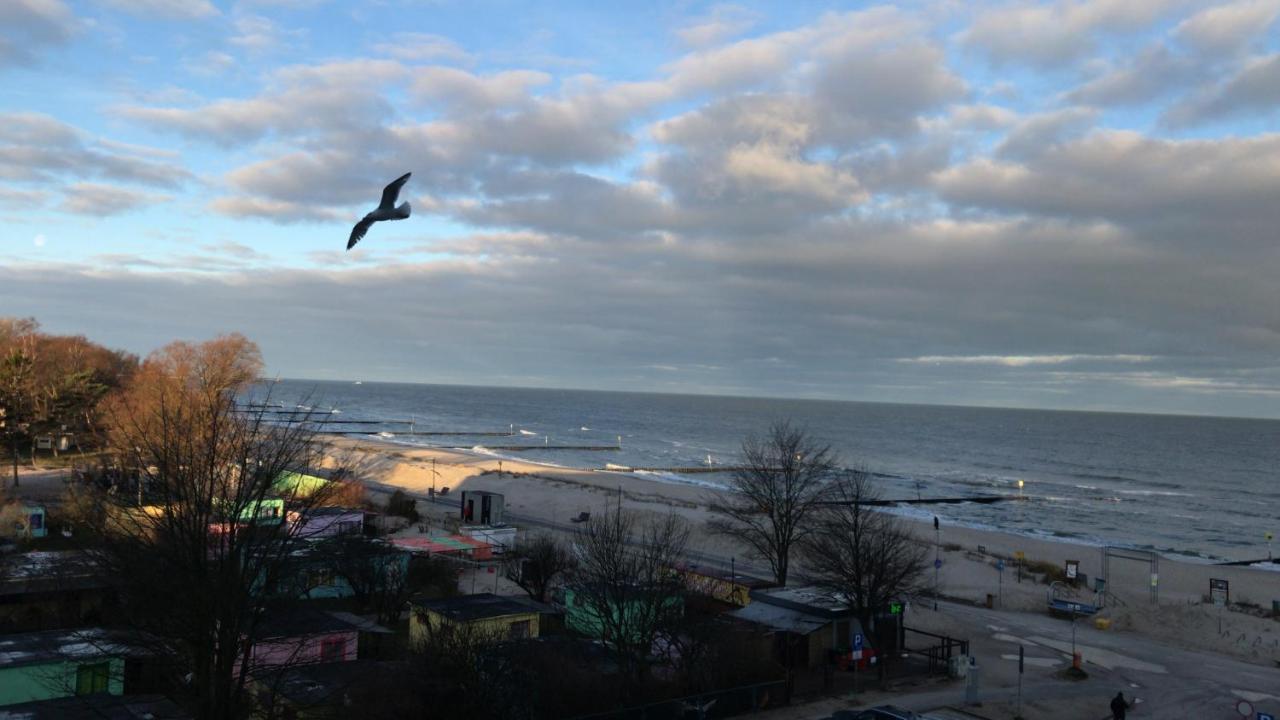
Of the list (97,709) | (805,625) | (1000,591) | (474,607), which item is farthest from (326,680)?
(1000,591)

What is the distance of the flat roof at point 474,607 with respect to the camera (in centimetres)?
2306

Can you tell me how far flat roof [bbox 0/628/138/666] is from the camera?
58.9 feet

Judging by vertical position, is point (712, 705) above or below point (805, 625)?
below

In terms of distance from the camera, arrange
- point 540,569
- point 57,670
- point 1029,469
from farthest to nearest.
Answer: point 1029,469 < point 540,569 < point 57,670

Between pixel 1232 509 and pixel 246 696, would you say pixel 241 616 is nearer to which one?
pixel 246 696

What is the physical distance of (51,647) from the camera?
1906 cm

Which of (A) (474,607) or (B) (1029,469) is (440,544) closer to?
(A) (474,607)

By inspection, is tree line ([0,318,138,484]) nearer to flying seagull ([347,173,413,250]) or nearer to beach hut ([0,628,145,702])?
beach hut ([0,628,145,702])

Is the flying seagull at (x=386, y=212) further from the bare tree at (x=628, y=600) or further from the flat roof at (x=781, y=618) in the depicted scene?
the flat roof at (x=781, y=618)

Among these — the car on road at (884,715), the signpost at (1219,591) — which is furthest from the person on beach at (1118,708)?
the signpost at (1219,591)

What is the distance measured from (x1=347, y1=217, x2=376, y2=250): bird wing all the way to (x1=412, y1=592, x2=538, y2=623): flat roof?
13.9 metres

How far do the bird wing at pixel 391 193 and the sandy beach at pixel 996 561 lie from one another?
2071 centimetres

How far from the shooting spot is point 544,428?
592 ft

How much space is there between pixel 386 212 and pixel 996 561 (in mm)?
46869
